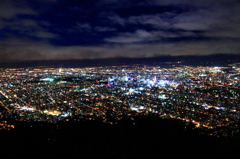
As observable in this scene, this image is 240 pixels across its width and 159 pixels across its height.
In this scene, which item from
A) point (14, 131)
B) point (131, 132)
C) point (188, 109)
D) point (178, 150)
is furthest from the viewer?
point (188, 109)

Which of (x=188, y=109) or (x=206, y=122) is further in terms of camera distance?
(x=188, y=109)

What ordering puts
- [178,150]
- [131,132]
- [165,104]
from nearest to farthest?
[178,150] < [131,132] < [165,104]

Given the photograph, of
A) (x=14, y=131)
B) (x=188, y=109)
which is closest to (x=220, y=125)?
(x=188, y=109)

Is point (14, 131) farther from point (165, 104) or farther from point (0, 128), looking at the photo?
point (165, 104)

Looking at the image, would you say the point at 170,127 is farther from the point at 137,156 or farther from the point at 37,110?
the point at 37,110

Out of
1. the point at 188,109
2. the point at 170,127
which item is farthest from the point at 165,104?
the point at 170,127

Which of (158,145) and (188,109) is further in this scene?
(188,109)
